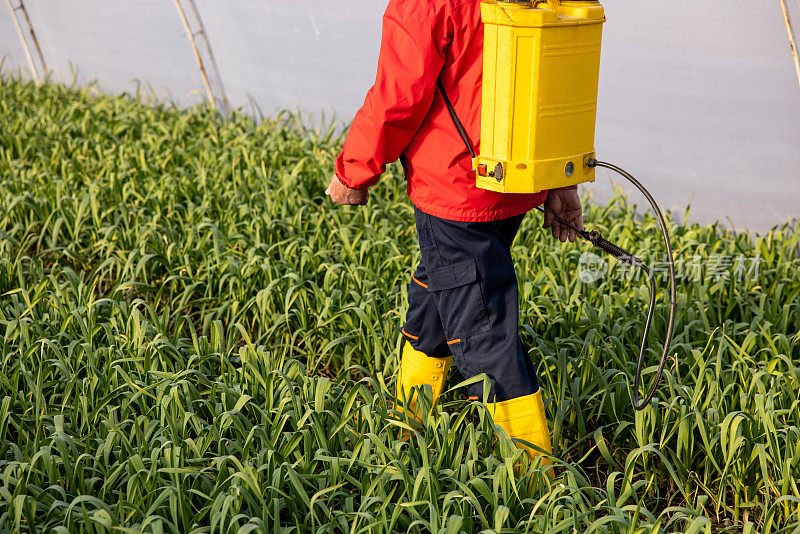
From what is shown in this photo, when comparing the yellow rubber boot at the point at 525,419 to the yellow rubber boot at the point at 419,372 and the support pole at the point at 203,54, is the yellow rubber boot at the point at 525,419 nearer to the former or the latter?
the yellow rubber boot at the point at 419,372

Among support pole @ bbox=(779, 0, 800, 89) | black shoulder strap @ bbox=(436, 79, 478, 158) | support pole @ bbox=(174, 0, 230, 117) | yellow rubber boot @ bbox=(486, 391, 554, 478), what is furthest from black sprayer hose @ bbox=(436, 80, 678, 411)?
support pole @ bbox=(174, 0, 230, 117)

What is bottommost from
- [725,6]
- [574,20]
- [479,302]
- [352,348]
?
[352,348]

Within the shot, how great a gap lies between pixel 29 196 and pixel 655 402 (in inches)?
109

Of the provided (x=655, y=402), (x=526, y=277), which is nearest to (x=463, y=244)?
(x=655, y=402)

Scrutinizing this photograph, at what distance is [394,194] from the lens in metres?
3.53

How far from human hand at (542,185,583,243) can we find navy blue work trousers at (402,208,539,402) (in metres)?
0.14

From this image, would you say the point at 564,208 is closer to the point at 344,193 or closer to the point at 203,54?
the point at 344,193

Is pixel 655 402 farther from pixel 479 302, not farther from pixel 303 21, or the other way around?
pixel 303 21

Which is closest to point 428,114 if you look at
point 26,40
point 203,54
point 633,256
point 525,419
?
point 633,256

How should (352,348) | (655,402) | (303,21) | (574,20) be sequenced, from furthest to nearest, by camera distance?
1. (303,21)
2. (352,348)
3. (655,402)
4. (574,20)

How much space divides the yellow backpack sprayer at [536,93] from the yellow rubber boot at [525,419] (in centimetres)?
56

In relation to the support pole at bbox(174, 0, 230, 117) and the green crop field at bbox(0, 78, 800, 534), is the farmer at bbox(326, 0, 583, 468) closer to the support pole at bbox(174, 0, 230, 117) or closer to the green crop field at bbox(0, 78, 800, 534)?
the green crop field at bbox(0, 78, 800, 534)

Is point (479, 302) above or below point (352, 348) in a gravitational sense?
above

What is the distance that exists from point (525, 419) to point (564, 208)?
569mm
